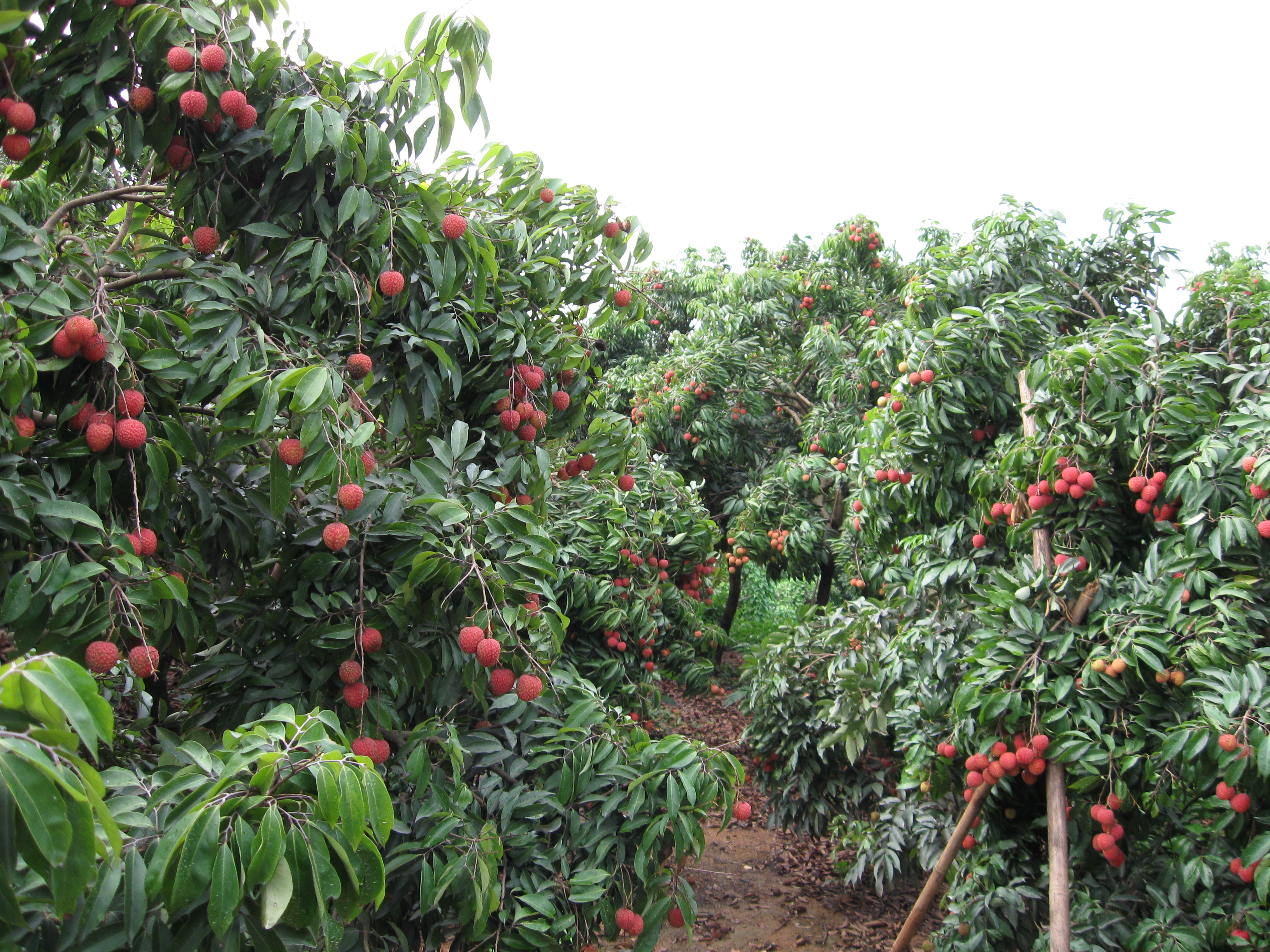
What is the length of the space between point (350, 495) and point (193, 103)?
0.92m

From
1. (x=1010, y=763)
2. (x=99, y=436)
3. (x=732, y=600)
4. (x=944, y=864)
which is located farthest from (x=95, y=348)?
(x=732, y=600)

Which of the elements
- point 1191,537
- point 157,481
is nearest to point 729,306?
point 1191,537

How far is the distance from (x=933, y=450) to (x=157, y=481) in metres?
3.18

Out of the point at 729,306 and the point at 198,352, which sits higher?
the point at 729,306

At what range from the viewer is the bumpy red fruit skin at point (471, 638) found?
6.14 ft

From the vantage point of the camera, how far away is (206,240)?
195 cm

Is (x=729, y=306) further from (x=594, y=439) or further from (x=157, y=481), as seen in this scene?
(x=157, y=481)

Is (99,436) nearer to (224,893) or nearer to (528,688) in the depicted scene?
(224,893)

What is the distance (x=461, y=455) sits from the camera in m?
2.11

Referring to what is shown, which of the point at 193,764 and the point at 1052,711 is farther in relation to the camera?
the point at 1052,711

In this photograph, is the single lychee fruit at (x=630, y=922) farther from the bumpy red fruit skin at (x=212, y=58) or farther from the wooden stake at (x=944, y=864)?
Result: the bumpy red fruit skin at (x=212, y=58)

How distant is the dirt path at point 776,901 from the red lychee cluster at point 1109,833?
1684 mm

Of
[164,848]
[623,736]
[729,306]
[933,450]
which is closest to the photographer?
[164,848]

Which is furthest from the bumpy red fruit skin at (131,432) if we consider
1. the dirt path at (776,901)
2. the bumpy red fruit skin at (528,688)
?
the dirt path at (776,901)
